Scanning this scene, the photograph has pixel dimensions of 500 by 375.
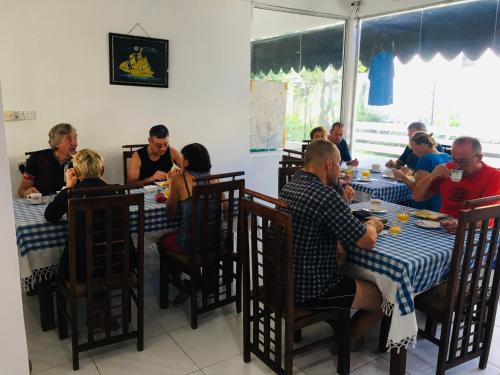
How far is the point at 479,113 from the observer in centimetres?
453

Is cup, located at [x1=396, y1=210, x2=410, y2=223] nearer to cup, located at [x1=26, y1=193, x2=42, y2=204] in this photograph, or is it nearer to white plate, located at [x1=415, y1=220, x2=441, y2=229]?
white plate, located at [x1=415, y1=220, x2=441, y2=229]

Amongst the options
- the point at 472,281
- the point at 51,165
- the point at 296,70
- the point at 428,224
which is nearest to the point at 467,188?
the point at 428,224

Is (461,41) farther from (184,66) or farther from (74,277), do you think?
(74,277)

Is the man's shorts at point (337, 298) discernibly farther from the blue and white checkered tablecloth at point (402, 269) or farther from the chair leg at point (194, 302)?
the chair leg at point (194, 302)

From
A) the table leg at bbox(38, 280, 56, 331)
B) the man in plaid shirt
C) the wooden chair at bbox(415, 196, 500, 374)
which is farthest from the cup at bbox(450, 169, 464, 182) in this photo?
the table leg at bbox(38, 280, 56, 331)

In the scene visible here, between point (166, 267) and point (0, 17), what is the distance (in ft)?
7.81

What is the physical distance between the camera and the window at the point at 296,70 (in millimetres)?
5008

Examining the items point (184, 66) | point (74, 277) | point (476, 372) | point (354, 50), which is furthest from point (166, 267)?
point (354, 50)

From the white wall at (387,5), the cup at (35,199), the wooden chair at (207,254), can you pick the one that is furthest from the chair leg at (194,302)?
the white wall at (387,5)

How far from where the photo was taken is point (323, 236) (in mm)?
1949

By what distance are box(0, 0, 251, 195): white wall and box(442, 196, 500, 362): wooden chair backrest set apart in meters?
3.07

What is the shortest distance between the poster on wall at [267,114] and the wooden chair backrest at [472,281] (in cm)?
323

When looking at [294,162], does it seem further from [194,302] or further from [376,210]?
[194,302]

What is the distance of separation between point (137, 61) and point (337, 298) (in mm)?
3006
